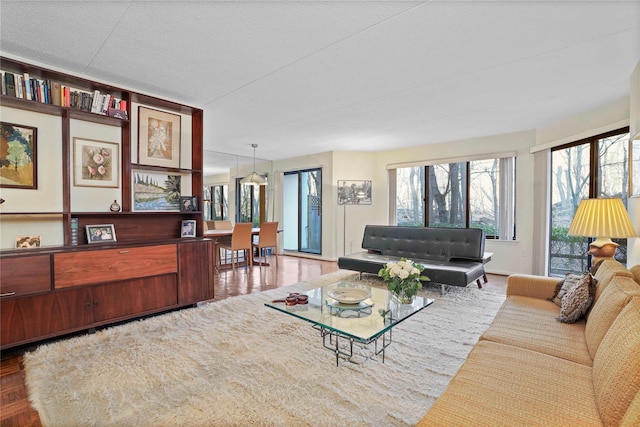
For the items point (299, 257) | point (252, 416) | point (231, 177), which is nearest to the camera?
point (252, 416)

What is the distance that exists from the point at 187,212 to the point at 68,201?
1091 millimetres

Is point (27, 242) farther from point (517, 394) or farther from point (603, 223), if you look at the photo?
point (603, 223)

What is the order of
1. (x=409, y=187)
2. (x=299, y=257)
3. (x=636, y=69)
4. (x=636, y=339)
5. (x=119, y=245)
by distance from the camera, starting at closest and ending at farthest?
(x=636, y=339), (x=636, y=69), (x=119, y=245), (x=409, y=187), (x=299, y=257)

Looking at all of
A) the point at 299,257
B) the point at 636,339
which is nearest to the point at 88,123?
the point at 636,339

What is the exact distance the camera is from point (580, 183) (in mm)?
4098

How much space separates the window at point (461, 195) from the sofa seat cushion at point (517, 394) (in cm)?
426

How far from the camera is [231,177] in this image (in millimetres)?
8617

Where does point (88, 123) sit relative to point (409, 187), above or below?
above

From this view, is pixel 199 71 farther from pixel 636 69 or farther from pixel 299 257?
pixel 299 257

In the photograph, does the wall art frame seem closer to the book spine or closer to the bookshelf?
the bookshelf

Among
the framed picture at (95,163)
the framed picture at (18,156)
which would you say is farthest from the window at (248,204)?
the framed picture at (18,156)

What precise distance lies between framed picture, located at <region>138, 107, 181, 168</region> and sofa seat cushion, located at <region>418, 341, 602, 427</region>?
Answer: 3.46m

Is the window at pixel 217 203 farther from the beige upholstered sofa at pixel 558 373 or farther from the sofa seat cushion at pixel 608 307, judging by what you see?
the sofa seat cushion at pixel 608 307

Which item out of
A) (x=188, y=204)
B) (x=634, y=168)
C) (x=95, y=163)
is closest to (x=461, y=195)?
(x=634, y=168)
